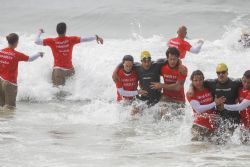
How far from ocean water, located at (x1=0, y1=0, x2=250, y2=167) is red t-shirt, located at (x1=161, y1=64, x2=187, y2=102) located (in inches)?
13.5

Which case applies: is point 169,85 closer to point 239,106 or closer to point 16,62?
point 239,106

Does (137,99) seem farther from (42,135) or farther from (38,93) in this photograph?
(38,93)

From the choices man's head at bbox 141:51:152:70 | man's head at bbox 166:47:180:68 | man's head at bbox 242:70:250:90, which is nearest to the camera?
man's head at bbox 242:70:250:90

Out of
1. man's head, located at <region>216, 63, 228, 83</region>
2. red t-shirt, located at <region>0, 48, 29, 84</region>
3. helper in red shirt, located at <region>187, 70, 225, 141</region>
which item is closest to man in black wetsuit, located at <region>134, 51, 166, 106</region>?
helper in red shirt, located at <region>187, 70, 225, 141</region>

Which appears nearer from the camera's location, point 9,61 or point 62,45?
point 9,61

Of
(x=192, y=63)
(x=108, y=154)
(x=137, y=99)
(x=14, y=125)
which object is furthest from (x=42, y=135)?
(x=192, y=63)

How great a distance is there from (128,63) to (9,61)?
7.58 ft

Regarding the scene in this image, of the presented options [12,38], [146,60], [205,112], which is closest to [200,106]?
[205,112]

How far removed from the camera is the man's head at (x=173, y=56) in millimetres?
9734

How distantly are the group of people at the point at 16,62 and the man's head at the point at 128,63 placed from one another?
5.43ft

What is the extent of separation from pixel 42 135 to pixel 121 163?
2.11m

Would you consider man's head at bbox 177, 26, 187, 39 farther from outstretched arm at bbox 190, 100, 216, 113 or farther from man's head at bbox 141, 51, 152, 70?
outstretched arm at bbox 190, 100, 216, 113

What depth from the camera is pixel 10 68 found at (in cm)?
1092

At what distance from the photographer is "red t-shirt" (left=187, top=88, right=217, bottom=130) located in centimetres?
870
